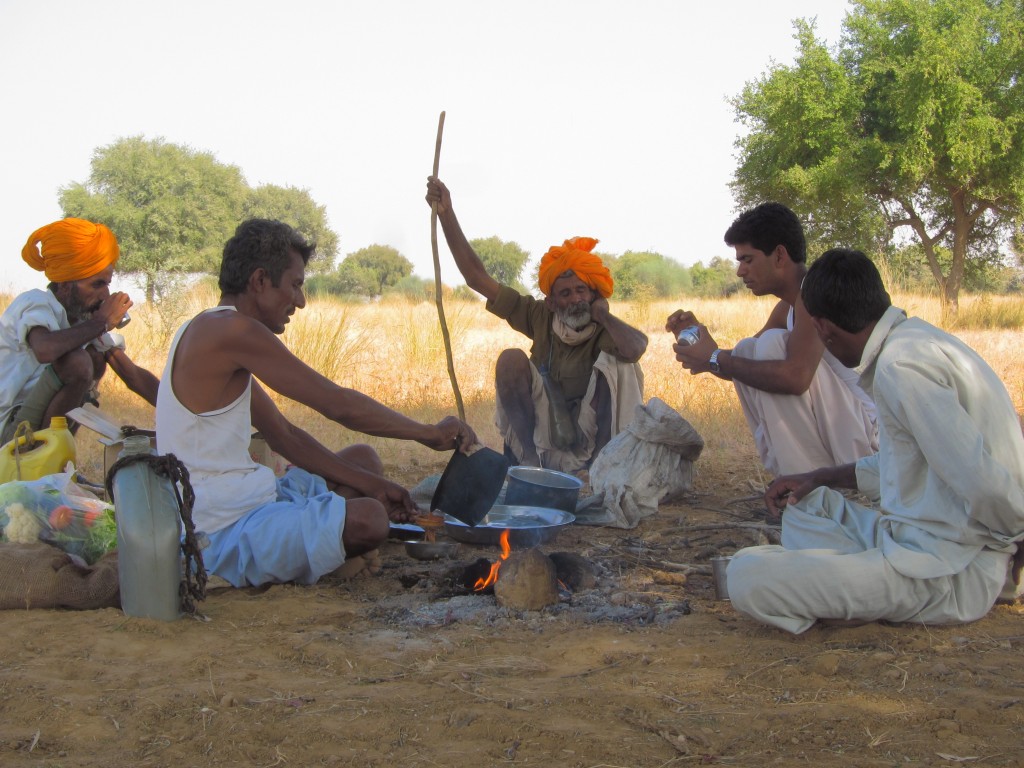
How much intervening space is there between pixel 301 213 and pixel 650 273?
14.0 m

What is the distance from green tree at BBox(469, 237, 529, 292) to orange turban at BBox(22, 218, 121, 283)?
3011 cm

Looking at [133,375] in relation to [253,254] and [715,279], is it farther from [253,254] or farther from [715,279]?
[715,279]

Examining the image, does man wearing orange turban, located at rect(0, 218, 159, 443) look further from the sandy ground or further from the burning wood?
the sandy ground

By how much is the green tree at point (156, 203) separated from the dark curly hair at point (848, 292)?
23.3m

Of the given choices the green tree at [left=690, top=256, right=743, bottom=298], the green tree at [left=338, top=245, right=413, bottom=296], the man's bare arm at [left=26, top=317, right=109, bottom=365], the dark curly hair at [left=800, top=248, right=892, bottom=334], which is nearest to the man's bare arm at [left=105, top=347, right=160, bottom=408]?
the man's bare arm at [left=26, top=317, right=109, bottom=365]

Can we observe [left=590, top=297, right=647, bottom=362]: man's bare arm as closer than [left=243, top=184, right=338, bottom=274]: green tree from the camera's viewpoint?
Yes

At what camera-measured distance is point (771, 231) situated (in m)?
4.39

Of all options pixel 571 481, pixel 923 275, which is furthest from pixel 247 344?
pixel 923 275

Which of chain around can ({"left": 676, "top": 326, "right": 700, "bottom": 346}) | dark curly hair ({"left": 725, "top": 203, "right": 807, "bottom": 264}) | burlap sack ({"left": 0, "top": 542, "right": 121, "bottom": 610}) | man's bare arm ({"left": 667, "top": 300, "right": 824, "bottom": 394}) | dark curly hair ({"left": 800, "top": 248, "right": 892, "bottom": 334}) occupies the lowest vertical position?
burlap sack ({"left": 0, "top": 542, "right": 121, "bottom": 610})

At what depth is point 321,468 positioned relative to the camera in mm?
3979

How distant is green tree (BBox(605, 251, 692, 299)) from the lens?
1309 inches

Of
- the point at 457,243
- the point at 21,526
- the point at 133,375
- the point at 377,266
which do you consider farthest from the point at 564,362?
the point at 377,266

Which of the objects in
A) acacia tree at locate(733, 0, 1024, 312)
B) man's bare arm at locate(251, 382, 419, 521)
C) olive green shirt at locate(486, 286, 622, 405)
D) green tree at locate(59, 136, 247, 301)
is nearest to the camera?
man's bare arm at locate(251, 382, 419, 521)

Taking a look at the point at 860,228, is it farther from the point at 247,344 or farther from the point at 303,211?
the point at 303,211
